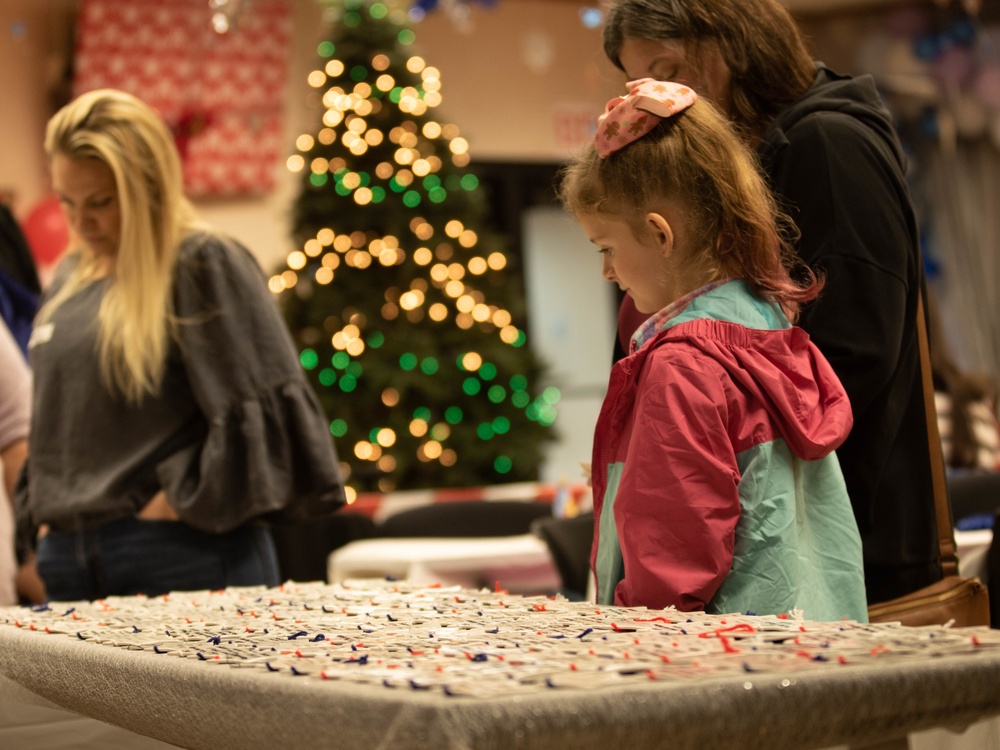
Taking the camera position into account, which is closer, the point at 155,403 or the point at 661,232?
the point at 661,232

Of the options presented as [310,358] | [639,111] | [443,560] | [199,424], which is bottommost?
[443,560]

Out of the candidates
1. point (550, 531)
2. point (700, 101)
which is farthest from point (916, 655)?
point (550, 531)

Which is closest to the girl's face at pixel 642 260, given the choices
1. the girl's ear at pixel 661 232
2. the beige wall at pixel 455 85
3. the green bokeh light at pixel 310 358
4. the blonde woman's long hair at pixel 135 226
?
the girl's ear at pixel 661 232

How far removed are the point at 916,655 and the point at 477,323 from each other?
20.5 feet

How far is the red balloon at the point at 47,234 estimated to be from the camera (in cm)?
644

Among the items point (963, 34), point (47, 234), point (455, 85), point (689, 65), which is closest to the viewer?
point (689, 65)

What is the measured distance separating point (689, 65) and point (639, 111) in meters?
0.28

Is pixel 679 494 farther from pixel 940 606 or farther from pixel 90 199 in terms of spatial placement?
pixel 90 199

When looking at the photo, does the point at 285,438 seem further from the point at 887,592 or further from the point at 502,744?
the point at 502,744

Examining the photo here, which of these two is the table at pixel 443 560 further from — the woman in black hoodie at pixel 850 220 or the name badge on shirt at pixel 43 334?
the woman in black hoodie at pixel 850 220

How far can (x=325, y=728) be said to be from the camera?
2.63 ft

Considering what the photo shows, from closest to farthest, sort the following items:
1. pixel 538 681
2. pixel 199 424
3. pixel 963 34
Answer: pixel 538 681, pixel 199 424, pixel 963 34

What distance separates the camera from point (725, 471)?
125 centimetres

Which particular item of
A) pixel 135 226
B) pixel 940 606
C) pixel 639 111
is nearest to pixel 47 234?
pixel 135 226
